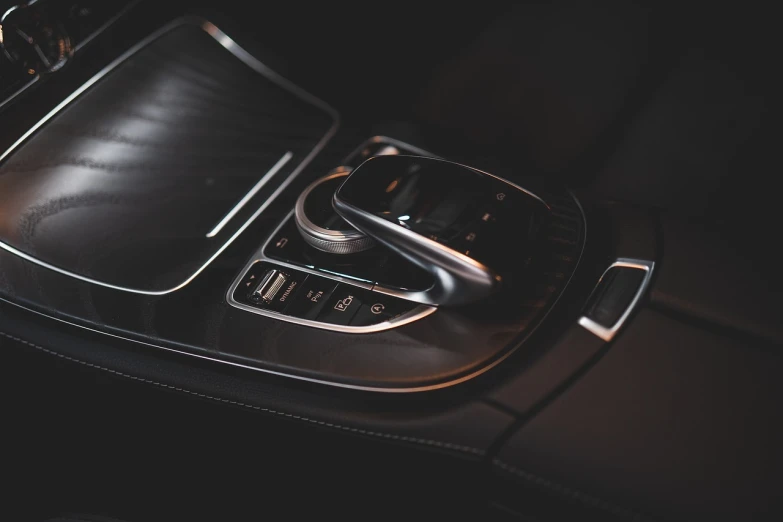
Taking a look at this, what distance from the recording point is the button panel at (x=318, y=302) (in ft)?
2.04

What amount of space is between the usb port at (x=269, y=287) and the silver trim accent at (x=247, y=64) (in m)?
0.08

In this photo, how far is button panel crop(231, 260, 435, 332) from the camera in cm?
62

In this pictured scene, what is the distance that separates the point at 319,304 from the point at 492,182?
8.2 inches

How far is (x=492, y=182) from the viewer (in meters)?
0.66

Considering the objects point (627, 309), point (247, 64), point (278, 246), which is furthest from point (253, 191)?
point (627, 309)

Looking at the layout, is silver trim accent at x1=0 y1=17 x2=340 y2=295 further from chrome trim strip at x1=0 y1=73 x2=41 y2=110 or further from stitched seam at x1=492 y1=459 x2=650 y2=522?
stitched seam at x1=492 y1=459 x2=650 y2=522

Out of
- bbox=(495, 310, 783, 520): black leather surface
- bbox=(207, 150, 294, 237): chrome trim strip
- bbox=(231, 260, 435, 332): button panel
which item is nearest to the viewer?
bbox=(495, 310, 783, 520): black leather surface

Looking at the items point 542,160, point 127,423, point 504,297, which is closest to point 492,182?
point 504,297

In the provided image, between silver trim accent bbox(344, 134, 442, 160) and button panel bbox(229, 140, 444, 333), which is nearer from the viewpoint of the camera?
button panel bbox(229, 140, 444, 333)

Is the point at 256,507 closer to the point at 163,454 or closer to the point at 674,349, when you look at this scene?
the point at 163,454

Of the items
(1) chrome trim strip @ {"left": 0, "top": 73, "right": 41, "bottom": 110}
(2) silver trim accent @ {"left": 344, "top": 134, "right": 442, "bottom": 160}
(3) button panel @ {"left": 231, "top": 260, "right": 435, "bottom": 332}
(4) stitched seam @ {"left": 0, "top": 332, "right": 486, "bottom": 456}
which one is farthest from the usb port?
(1) chrome trim strip @ {"left": 0, "top": 73, "right": 41, "bottom": 110}

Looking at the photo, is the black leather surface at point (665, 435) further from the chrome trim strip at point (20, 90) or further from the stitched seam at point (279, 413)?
the chrome trim strip at point (20, 90)

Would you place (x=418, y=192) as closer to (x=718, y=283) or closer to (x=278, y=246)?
(x=278, y=246)

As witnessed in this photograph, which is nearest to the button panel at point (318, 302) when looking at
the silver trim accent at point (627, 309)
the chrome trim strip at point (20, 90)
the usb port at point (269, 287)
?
the usb port at point (269, 287)
